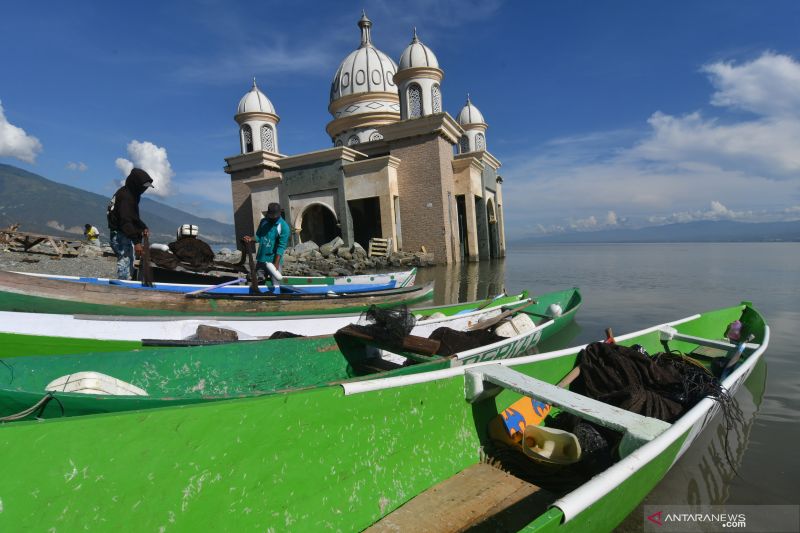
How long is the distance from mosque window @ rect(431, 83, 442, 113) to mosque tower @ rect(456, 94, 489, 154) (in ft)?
31.7

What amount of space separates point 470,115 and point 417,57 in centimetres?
1064

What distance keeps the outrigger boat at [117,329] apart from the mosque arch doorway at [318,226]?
20.2 metres

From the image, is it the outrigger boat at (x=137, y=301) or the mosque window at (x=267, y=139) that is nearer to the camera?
the outrigger boat at (x=137, y=301)

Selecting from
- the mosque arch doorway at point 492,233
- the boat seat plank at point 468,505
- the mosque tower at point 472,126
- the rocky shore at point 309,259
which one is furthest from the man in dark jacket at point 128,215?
the mosque tower at point 472,126

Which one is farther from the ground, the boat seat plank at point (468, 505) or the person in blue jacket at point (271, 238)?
the person in blue jacket at point (271, 238)

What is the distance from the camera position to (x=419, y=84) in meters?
23.7

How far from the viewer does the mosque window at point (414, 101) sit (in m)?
23.9

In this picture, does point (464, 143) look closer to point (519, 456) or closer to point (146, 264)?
point (146, 264)

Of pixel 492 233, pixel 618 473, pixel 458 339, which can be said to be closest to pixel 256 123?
pixel 492 233

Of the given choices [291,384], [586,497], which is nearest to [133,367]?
[291,384]

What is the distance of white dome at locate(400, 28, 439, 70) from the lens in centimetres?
2406

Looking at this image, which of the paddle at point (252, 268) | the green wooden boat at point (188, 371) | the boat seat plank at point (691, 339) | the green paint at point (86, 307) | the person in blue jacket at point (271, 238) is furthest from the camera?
the person in blue jacket at point (271, 238)

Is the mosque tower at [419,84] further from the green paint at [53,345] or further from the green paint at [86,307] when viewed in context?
the green paint at [53,345]

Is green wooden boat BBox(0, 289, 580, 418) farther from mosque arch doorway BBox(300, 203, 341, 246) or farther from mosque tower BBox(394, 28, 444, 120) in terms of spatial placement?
mosque arch doorway BBox(300, 203, 341, 246)
